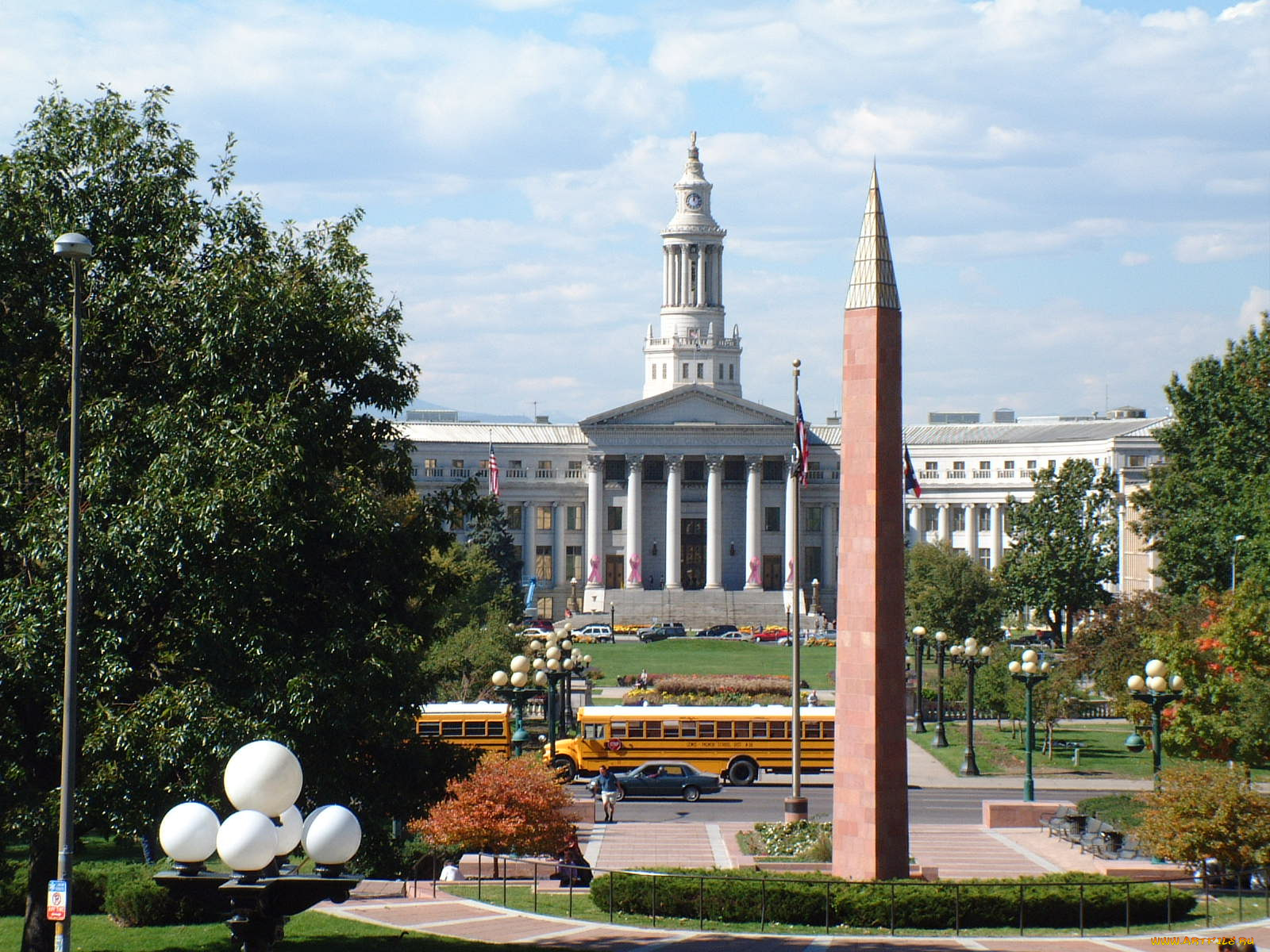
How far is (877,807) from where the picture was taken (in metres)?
26.4

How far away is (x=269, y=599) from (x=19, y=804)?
3.96 metres

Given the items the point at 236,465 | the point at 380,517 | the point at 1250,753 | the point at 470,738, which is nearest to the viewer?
the point at 236,465

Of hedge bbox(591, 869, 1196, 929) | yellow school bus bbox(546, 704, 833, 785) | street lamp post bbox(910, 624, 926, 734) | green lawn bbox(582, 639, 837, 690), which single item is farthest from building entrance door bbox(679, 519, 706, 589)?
hedge bbox(591, 869, 1196, 929)

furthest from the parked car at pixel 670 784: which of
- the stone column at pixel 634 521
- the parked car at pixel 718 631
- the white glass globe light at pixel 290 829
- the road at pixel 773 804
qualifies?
the stone column at pixel 634 521

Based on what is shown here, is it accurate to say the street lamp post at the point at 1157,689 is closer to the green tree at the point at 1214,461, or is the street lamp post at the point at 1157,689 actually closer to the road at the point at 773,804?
the road at the point at 773,804

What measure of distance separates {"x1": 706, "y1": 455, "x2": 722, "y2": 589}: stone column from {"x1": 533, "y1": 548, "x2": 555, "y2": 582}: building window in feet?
44.7

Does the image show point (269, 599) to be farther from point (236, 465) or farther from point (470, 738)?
point (470, 738)

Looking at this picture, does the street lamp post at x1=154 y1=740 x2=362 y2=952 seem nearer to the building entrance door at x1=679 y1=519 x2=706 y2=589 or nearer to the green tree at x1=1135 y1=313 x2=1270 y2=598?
the green tree at x1=1135 y1=313 x2=1270 y2=598

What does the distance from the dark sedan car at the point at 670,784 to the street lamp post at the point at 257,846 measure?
3306 centimetres

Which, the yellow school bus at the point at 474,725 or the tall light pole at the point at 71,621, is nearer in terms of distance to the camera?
the tall light pole at the point at 71,621

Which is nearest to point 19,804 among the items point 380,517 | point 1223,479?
point 380,517

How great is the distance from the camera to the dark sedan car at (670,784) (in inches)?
1863

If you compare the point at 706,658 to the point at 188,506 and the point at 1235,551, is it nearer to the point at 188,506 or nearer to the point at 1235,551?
the point at 1235,551

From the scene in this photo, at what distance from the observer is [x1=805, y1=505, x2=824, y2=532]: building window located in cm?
12762
